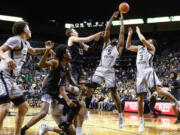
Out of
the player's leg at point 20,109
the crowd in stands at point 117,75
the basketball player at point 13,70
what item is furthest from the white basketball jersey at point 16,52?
the crowd in stands at point 117,75

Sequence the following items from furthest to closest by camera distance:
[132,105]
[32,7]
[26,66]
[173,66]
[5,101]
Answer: [32,7]
[26,66]
[173,66]
[132,105]
[5,101]

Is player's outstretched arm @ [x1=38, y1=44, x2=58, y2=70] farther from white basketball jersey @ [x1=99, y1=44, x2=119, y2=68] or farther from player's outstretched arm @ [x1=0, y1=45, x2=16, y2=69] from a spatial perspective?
white basketball jersey @ [x1=99, y1=44, x2=119, y2=68]

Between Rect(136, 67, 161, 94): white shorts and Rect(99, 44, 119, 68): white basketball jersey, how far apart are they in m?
0.81

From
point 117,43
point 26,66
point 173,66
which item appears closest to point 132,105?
point 117,43

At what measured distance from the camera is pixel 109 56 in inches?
234

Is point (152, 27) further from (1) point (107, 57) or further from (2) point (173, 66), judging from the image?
(1) point (107, 57)

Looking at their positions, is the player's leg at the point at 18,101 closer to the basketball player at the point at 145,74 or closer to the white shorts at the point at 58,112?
the white shorts at the point at 58,112

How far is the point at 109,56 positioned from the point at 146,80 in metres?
1.12

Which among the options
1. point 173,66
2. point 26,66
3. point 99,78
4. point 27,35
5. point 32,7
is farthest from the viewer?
point 32,7

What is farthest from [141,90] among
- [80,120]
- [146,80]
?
[80,120]

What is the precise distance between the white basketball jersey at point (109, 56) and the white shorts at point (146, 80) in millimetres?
812

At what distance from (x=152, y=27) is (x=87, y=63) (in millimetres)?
8109

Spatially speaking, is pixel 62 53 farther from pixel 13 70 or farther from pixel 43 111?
pixel 43 111

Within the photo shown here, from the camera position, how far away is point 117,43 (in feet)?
20.0
